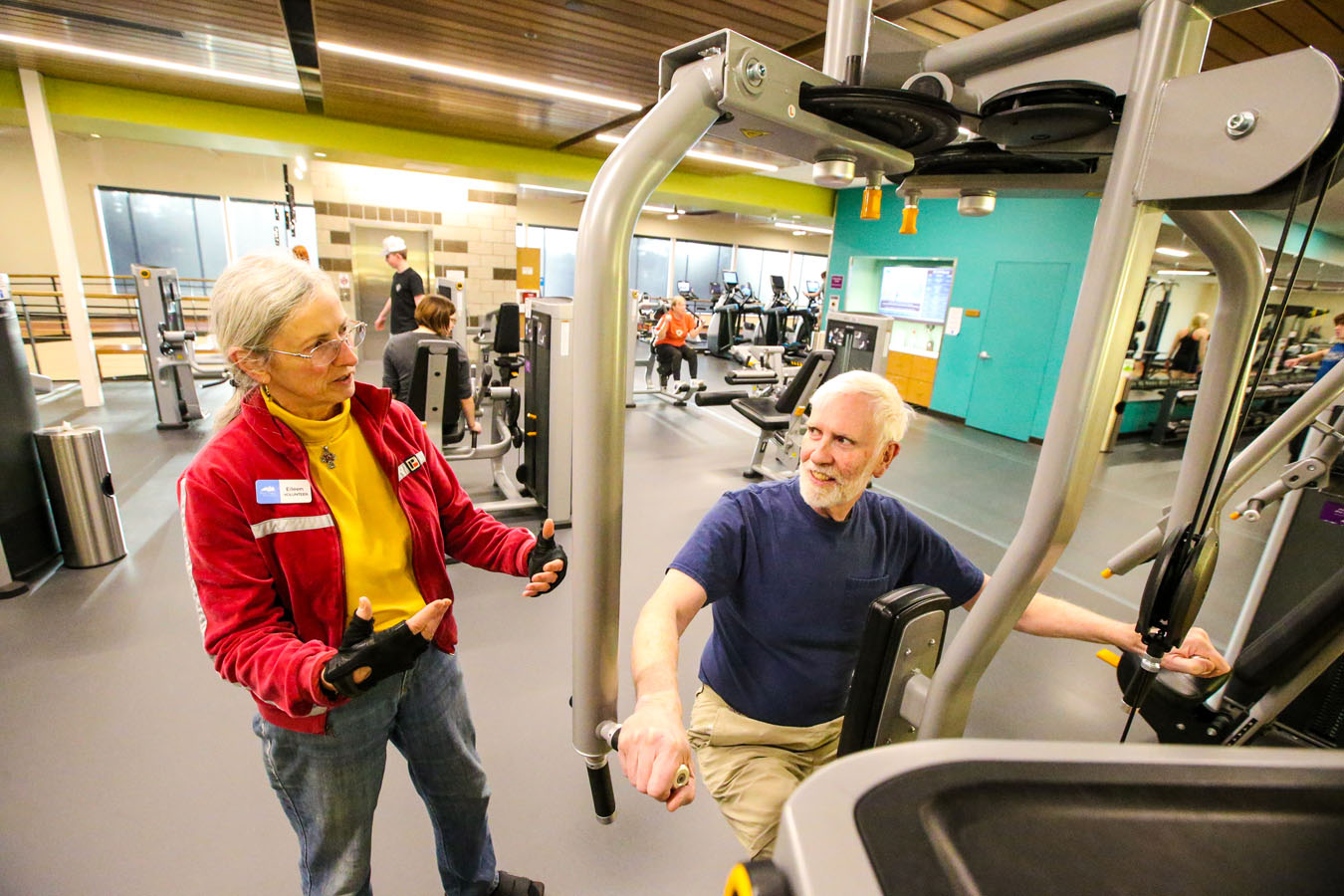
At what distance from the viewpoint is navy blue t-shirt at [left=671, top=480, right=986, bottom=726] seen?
1.40 metres

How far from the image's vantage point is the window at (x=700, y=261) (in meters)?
15.8

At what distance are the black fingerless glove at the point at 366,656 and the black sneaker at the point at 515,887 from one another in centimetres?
98

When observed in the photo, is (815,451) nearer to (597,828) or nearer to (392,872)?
(597,828)

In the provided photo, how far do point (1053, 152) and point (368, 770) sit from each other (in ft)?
5.46

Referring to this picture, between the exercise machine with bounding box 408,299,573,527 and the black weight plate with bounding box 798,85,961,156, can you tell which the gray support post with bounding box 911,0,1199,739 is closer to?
the black weight plate with bounding box 798,85,961,156

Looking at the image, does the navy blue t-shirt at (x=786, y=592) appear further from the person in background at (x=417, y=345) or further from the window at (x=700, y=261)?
the window at (x=700, y=261)

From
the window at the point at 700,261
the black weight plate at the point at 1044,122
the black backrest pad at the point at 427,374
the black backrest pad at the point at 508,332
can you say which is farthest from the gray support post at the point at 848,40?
the window at the point at 700,261

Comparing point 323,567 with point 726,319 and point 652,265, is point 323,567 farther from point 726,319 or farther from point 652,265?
point 652,265

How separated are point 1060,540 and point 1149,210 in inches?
15.8

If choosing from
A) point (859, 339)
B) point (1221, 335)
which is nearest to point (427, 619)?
point (1221, 335)

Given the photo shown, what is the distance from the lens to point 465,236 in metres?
8.55

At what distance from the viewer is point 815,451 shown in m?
1.44

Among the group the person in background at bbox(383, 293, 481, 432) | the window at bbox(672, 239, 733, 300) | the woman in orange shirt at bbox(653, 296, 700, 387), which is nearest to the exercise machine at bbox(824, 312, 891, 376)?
the woman in orange shirt at bbox(653, 296, 700, 387)

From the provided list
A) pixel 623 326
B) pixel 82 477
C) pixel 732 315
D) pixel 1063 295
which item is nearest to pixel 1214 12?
pixel 623 326
